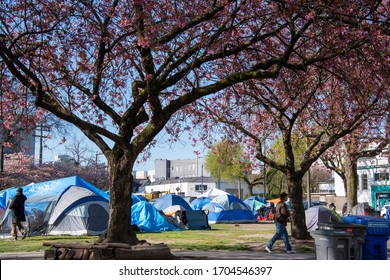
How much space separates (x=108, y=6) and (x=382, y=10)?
23.8 feet

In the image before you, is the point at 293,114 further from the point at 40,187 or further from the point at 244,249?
the point at 40,187

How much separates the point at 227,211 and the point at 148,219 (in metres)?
10.6

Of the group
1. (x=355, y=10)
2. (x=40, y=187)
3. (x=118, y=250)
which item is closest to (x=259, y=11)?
(x=355, y=10)

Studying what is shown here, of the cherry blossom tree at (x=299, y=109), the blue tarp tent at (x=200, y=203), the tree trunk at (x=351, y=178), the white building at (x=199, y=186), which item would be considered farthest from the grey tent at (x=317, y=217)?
the white building at (x=199, y=186)

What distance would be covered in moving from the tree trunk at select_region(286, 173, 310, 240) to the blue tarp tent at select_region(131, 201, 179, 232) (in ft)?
27.1

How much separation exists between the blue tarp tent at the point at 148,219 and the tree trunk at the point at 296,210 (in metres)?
8.26

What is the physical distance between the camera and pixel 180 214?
1053 inches

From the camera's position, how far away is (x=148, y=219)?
79.4ft

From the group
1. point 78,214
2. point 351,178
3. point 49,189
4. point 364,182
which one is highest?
point 364,182

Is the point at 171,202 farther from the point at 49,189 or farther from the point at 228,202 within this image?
the point at 49,189

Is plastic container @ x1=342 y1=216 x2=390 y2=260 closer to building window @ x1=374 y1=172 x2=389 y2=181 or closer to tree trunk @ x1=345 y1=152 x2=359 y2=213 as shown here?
tree trunk @ x1=345 y1=152 x2=359 y2=213

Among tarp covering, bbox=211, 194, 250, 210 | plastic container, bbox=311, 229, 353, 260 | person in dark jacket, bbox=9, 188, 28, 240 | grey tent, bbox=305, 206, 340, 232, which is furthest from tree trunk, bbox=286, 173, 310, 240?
tarp covering, bbox=211, 194, 250, 210

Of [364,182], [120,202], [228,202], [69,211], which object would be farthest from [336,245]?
[364,182]

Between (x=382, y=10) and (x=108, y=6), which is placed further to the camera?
(x=382, y=10)
